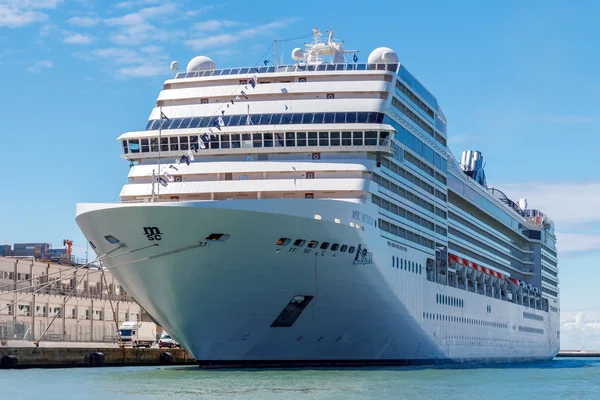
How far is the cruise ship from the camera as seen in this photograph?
34844 millimetres

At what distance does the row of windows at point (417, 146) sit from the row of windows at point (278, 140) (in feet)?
6.98

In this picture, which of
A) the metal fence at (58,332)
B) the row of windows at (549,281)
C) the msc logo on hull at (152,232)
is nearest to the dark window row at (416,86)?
the msc logo on hull at (152,232)

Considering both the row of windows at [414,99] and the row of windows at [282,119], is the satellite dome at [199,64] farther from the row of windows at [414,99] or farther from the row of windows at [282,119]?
the row of windows at [414,99]

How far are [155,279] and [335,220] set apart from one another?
693cm

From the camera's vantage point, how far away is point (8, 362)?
146 feet

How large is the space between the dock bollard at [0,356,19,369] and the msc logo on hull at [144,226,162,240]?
1385cm

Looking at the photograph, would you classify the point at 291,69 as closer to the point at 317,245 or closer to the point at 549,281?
the point at 317,245

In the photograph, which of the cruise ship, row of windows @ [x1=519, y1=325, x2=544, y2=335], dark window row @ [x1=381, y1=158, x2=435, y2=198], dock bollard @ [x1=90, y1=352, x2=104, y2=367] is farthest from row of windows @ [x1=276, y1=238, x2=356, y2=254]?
row of windows @ [x1=519, y1=325, x2=544, y2=335]

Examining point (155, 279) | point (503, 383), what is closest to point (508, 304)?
point (503, 383)

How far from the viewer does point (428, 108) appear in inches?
2020

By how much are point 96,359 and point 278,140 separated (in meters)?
17.8

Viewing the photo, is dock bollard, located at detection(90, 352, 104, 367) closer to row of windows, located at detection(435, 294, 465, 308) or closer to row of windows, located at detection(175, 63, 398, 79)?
row of windows, located at detection(175, 63, 398, 79)

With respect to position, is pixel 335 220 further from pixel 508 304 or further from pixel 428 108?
pixel 508 304

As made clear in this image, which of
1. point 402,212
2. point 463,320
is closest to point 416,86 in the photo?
point 402,212
